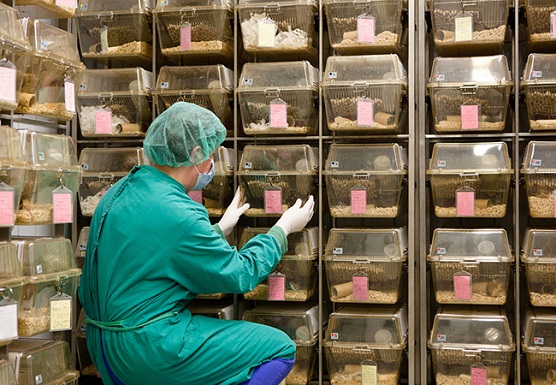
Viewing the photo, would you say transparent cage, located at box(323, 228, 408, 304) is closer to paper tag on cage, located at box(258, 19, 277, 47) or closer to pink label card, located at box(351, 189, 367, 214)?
pink label card, located at box(351, 189, 367, 214)

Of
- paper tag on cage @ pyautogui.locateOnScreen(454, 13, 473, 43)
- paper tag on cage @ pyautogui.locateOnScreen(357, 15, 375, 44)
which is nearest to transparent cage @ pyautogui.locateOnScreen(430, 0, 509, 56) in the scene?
paper tag on cage @ pyautogui.locateOnScreen(454, 13, 473, 43)

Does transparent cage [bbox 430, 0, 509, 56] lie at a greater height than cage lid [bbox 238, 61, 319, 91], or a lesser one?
greater

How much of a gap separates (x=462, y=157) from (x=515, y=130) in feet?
1.13

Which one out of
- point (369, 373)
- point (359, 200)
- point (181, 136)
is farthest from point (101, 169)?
point (369, 373)

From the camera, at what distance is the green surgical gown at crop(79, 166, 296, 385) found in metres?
2.63

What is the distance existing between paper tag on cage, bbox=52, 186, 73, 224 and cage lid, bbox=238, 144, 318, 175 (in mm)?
955

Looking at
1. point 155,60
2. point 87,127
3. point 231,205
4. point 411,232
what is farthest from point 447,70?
point 87,127

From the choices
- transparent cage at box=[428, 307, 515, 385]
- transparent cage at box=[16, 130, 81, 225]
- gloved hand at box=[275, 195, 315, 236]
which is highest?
transparent cage at box=[16, 130, 81, 225]

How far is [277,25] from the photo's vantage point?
385 centimetres

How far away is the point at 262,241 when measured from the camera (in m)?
2.96

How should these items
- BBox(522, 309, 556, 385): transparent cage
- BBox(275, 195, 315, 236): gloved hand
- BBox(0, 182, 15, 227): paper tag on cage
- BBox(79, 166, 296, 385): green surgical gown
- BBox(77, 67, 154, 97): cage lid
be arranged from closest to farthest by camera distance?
BBox(79, 166, 296, 385): green surgical gown < BBox(0, 182, 15, 227): paper tag on cage < BBox(275, 195, 315, 236): gloved hand < BBox(522, 309, 556, 385): transparent cage < BBox(77, 67, 154, 97): cage lid

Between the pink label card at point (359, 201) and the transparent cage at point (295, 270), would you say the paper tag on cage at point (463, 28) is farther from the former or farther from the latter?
the transparent cage at point (295, 270)

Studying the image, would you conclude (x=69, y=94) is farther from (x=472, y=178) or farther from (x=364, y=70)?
(x=472, y=178)

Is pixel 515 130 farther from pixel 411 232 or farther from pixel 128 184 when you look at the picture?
pixel 128 184
